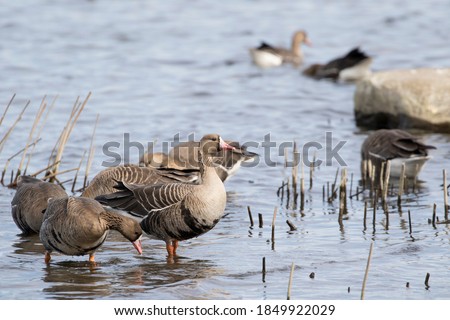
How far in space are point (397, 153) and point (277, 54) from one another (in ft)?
41.7

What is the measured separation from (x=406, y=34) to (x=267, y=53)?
20.1 ft

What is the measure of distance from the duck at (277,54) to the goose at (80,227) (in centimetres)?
1614

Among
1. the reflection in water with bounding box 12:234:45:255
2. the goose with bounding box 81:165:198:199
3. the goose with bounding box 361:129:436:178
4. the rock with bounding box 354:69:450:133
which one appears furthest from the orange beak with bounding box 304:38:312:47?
the reflection in water with bounding box 12:234:45:255

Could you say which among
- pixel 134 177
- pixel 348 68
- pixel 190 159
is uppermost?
pixel 348 68

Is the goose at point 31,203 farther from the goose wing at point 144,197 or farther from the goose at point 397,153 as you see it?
the goose at point 397,153

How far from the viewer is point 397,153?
12.3 metres

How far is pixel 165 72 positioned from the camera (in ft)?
73.2

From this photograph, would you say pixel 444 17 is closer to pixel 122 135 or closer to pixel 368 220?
pixel 122 135

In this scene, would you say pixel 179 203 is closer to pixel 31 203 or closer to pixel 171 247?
pixel 171 247

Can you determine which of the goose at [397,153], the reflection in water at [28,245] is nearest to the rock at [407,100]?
the goose at [397,153]

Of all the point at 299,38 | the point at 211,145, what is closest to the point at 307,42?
the point at 299,38

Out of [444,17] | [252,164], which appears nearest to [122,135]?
[252,164]

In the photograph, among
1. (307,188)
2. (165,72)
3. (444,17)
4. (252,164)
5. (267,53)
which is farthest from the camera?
(444,17)

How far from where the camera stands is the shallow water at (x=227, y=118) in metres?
8.14
